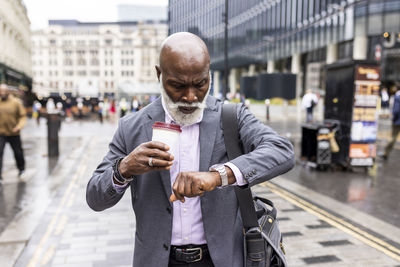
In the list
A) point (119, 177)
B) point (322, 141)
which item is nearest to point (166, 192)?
point (119, 177)

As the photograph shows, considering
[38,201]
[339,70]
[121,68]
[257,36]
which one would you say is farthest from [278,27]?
[121,68]

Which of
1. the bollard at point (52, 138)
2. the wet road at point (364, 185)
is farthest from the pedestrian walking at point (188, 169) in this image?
the bollard at point (52, 138)

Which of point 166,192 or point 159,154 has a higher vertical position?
point 159,154

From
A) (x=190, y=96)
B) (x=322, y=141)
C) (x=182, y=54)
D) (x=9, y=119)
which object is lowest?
(x=322, y=141)

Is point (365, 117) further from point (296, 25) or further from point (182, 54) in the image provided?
point (296, 25)

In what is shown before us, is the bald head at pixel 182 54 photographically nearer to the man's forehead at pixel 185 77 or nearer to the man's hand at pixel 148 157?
the man's forehead at pixel 185 77

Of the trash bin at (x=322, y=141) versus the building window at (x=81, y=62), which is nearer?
the trash bin at (x=322, y=141)

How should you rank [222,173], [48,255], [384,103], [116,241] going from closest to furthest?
[222,173] < [48,255] < [116,241] < [384,103]

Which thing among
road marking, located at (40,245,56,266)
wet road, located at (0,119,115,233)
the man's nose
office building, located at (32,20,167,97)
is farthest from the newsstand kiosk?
office building, located at (32,20,167,97)

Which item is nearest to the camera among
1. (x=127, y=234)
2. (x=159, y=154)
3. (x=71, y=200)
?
(x=159, y=154)

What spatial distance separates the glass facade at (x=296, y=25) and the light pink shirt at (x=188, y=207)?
12.7 m

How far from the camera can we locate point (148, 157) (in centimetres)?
133

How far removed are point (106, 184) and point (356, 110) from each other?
27.3ft

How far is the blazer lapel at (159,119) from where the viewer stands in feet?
5.24
